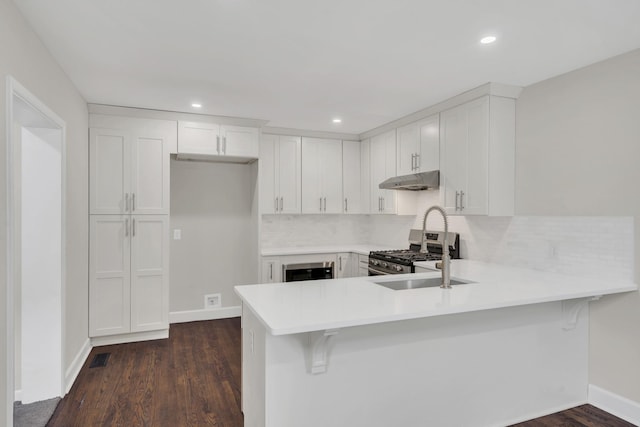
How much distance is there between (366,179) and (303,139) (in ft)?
3.23

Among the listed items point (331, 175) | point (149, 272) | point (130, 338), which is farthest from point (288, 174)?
point (130, 338)

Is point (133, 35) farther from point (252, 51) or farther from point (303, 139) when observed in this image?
point (303, 139)

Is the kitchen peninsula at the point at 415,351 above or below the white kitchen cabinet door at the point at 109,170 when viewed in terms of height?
below


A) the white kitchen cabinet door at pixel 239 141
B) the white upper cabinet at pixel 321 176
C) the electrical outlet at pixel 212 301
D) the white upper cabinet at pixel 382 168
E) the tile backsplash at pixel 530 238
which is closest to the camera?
the tile backsplash at pixel 530 238

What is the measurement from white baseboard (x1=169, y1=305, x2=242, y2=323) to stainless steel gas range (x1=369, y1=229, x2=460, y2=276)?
75.0 inches

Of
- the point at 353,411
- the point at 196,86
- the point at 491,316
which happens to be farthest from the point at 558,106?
the point at 196,86

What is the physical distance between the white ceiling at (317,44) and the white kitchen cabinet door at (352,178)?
163 cm

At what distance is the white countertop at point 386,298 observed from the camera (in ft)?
5.63

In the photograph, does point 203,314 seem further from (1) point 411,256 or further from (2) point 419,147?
(2) point 419,147

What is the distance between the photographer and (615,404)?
2.55m

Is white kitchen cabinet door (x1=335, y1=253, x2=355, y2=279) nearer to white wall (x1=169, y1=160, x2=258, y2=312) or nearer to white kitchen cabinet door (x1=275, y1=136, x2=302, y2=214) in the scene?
white kitchen cabinet door (x1=275, y1=136, x2=302, y2=214)

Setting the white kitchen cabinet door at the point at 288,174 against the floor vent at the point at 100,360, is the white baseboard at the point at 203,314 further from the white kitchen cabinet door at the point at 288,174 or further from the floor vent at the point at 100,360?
the white kitchen cabinet door at the point at 288,174

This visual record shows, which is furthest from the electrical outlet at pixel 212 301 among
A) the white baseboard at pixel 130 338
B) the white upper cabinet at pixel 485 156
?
the white upper cabinet at pixel 485 156

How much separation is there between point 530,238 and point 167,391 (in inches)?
123
